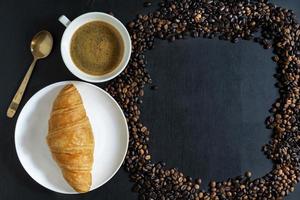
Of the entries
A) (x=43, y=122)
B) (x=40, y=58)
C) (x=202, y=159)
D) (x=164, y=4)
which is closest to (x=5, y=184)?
(x=43, y=122)

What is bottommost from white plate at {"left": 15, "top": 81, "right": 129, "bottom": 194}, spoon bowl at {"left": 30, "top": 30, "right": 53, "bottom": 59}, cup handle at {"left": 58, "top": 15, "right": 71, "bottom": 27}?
white plate at {"left": 15, "top": 81, "right": 129, "bottom": 194}

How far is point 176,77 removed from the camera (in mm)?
1472

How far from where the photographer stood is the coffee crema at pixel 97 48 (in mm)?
1387

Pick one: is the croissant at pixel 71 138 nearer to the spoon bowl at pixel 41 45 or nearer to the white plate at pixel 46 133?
the white plate at pixel 46 133

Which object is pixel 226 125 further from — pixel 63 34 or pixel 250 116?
pixel 63 34

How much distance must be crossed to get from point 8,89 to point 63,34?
251 millimetres

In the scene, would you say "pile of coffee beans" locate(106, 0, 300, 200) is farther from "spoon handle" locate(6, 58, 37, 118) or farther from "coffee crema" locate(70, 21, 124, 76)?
"spoon handle" locate(6, 58, 37, 118)

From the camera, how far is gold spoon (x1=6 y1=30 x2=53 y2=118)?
1412 millimetres

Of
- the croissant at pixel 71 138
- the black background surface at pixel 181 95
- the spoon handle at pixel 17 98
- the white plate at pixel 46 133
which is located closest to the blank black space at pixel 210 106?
the black background surface at pixel 181 95

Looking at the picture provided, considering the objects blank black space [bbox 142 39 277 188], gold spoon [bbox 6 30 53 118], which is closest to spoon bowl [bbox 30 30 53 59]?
gold spoon [bbox 6 30 53 118]

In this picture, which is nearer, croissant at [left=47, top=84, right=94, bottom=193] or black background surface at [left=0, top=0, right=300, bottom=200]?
croissant at [left=47, top=84, right=94, bottom=193]

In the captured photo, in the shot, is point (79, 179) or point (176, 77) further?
point (176, 77)

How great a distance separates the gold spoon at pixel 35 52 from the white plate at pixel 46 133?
63 millimetres

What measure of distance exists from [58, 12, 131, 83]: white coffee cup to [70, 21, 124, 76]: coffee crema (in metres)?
0.01
